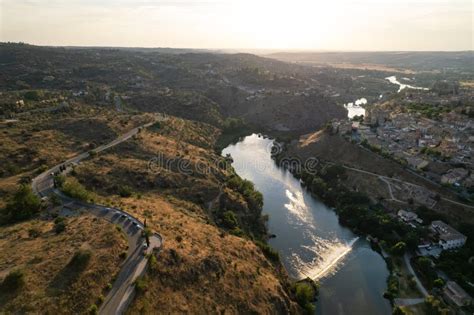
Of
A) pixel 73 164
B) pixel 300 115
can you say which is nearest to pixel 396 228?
pixel 73 164

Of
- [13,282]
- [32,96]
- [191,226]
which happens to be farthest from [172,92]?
[13,282]

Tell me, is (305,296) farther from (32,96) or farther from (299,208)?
(32,96)

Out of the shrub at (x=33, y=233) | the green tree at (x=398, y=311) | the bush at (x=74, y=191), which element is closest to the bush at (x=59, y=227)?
the shrub at (x=33, y=233)

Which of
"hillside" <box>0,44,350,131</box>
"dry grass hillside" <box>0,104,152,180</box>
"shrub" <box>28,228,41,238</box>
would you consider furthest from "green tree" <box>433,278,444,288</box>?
"hillside" <box>0,44,350,131</box>

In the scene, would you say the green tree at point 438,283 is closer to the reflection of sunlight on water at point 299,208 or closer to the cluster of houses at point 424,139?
the reflection of sunlight on water at point 299,208

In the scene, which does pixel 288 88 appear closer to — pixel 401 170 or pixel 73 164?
pixel 401 170
